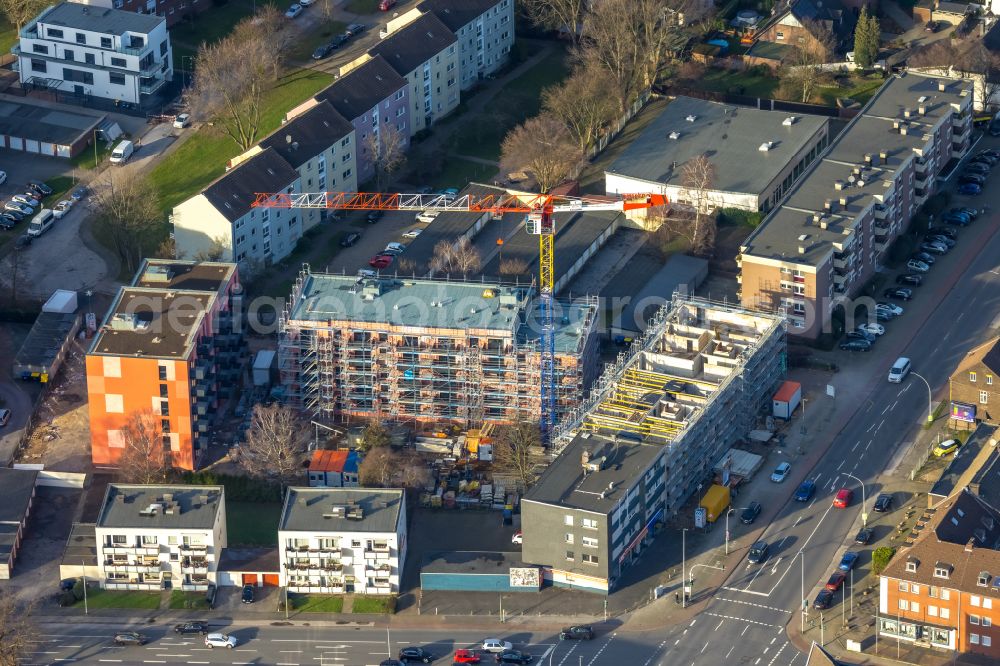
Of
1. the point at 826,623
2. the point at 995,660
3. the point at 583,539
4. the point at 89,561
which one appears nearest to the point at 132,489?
the point at 89,561

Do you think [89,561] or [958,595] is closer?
[958,595]

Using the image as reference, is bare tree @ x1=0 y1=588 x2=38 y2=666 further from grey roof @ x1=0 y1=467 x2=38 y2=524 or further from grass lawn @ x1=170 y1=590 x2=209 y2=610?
grey roof @ x1=0 y1=467 x2=38 y2=524

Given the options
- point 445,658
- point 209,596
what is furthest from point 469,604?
point 209,596

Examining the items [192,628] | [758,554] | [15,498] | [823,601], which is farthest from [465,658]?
[15,498]

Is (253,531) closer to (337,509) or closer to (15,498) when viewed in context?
(337,509)

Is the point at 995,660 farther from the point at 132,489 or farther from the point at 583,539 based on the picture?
the point at 132,489

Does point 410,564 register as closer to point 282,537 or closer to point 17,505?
point 282,537

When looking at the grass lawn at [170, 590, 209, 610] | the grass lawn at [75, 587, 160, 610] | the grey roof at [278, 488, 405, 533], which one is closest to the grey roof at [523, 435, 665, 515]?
the grey roof at [278, 488, 405, 533]
